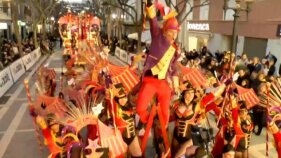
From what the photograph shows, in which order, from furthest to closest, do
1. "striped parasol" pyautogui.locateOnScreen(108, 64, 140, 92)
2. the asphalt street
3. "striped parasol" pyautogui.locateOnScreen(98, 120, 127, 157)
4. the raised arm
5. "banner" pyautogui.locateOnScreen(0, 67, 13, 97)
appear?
"banner" pyautogui.locateOnScreen(0, 67, 13, 97) < the asphalt street < "striped parasol" pyautogui.locateOnScreen(108, 64, 140, 92) < "striped parasol" pyautogui.locateOnScreen(98, 120, 127, 157) < the raised arm

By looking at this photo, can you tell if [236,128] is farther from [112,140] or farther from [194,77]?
[112,140]

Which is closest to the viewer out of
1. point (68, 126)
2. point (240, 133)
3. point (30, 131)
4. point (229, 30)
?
point (68, 126)

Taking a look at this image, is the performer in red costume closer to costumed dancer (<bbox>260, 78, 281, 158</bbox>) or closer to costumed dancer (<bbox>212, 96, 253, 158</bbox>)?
costumed dancer (<bbox>260, 78, 281, 158</bbox>)

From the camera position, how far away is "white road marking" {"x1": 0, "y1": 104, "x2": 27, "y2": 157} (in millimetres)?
7457

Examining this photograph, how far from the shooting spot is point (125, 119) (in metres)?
5.67

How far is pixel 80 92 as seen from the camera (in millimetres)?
6918

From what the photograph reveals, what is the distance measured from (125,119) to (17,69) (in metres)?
12.4

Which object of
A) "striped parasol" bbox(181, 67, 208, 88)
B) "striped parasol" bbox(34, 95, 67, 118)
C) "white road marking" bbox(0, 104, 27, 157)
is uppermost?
"striped parasol" bbox(181, 67, 208, 88)

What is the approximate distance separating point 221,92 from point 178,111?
828 mm

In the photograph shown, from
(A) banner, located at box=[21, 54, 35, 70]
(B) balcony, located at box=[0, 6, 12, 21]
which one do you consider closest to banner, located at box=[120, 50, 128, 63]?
(A) banner, located at box=[21, 54, 35, 70]

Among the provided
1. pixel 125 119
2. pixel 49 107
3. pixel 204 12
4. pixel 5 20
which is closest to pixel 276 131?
pixel 125 119

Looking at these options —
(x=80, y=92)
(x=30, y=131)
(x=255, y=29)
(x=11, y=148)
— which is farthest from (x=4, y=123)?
(x=255, y=29)

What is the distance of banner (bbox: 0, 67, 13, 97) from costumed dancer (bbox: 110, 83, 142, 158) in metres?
8.43

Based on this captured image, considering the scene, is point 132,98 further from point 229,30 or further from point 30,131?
point 229,30
